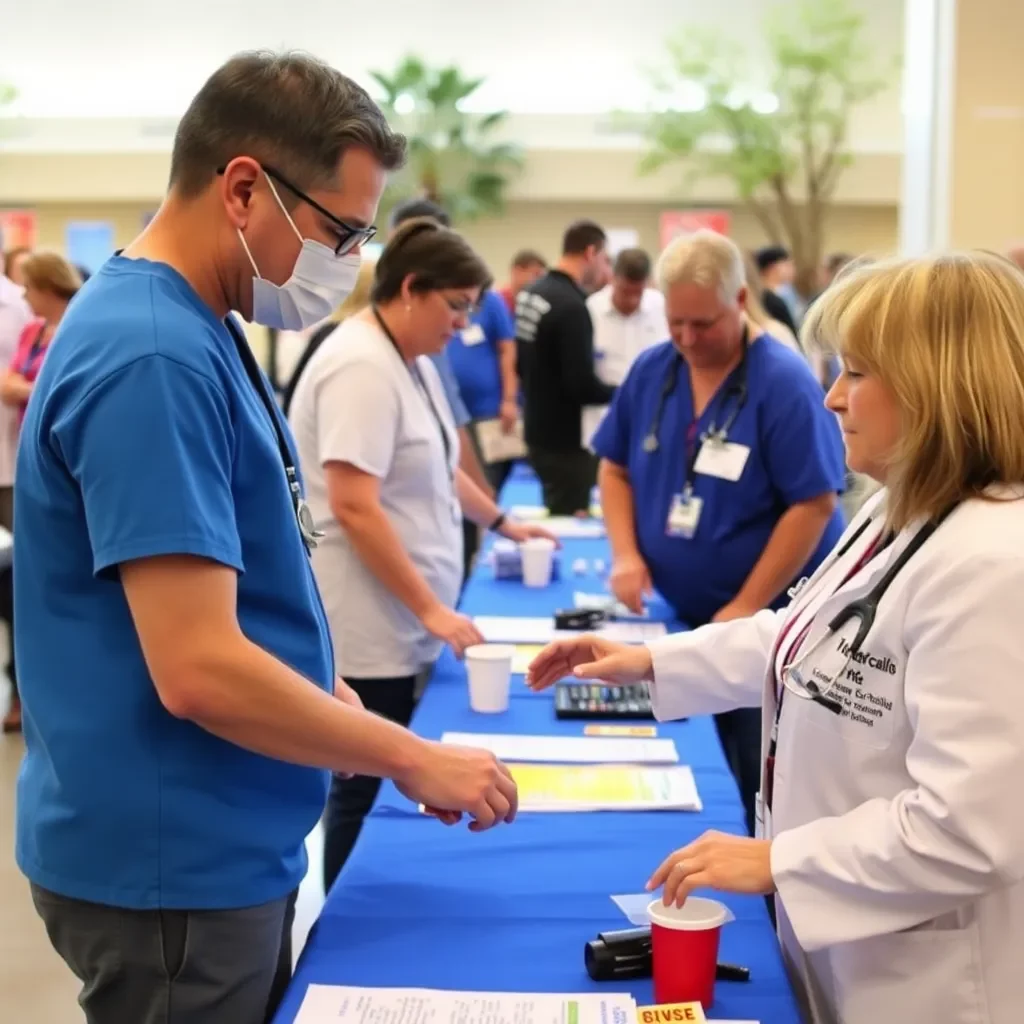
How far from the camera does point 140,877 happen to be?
1142 millimetres

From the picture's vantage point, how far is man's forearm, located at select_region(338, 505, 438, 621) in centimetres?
223

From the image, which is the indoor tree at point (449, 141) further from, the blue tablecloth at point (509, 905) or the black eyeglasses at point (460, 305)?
the blue tablecloth at point (509, 905)

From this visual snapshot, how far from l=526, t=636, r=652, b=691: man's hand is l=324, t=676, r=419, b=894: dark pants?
2.11 feet

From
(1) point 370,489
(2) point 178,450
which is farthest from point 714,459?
(2) point 178,450

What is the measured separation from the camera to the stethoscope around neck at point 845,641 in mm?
1152

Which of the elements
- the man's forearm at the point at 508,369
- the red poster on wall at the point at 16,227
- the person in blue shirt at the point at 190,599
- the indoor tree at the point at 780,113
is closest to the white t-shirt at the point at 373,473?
the person in blue shirt at the point at 190,599

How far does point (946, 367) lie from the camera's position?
111 centimetres

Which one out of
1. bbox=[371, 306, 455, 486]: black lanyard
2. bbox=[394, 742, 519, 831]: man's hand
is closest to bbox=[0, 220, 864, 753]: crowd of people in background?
bbox=[371, 306, 455, 486]: black lanyard

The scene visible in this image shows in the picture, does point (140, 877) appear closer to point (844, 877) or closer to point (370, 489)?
point (844, 877)

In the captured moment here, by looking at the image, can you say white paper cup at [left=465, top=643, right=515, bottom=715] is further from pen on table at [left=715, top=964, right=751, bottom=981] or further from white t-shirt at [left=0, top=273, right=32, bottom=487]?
white t-shirt at [left=0, top=273, right=32, bottom=487]

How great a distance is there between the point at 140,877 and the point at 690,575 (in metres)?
1.56

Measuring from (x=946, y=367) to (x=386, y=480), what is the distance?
4.61ft

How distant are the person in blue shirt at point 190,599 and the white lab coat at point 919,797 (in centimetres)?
37

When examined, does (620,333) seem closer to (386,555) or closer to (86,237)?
(386,555)
